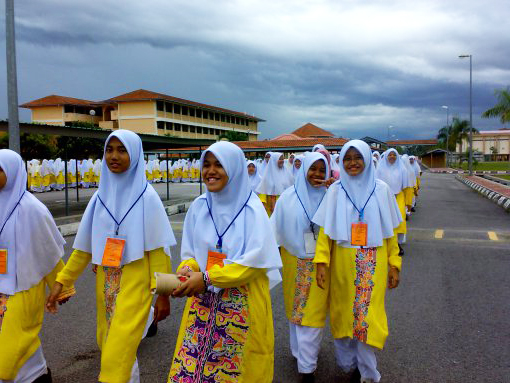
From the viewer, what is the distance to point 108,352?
289 cm

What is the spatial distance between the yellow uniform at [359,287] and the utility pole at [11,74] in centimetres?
775

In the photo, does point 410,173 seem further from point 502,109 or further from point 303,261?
point 502,109

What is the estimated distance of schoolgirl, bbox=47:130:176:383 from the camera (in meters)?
3.02

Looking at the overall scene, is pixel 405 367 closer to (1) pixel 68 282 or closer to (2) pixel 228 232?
(2) pixel 228 232

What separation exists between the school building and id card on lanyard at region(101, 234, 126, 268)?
5231 cm

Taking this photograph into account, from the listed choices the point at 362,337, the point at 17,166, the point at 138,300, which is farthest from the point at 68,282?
the point at 362,337

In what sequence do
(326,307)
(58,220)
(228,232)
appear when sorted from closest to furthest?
(228,232)
(326,307)
(58,220)

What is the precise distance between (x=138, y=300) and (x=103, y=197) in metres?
0.72

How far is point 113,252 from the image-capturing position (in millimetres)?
3055

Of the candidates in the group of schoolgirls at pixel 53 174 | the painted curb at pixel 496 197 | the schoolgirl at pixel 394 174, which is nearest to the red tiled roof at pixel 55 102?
the group of schoolgirls at pixel 53 174

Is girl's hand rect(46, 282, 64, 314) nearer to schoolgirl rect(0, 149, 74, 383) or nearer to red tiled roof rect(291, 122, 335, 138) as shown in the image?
schoolgirl rect(0, 149, 74, 383)

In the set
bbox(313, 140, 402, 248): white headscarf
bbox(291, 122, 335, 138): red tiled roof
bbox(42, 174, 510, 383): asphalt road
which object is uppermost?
bbox(291, 122, 335, 138): red tiled roof

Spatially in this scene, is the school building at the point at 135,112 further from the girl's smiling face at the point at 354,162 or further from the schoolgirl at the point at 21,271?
the schoolgirl at the point at 21,271

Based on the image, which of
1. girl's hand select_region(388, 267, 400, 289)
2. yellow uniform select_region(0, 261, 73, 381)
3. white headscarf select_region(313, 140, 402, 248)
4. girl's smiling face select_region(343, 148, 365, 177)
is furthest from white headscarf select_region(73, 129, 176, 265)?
girl's hand select_region(388, 267, 400, 289)
